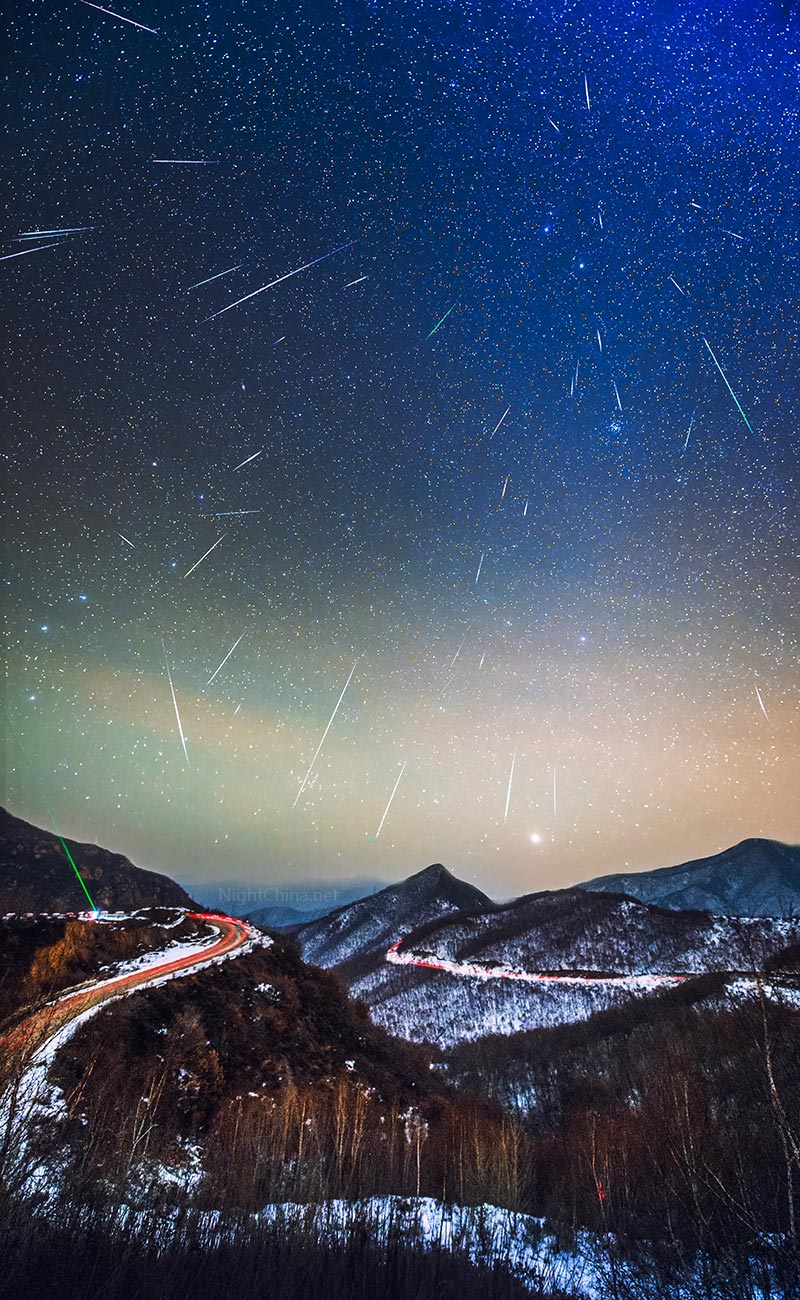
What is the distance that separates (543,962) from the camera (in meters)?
102

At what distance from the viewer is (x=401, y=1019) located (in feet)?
275

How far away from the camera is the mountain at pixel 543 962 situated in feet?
249

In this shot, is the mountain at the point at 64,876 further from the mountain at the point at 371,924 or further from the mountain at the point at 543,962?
the mountain at the point at 371,924

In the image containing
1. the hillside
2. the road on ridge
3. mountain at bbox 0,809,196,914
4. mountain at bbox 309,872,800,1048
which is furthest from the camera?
mountain at bbox 0,809,196,914

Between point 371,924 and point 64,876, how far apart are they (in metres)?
99.5

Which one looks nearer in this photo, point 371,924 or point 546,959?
point 546,959

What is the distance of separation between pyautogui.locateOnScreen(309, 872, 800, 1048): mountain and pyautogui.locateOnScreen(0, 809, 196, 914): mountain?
42122 millimetres

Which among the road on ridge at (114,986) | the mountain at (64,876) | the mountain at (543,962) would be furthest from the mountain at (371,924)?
the road on ridge at (114,986)

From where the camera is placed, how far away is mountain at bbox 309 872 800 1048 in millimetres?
76000

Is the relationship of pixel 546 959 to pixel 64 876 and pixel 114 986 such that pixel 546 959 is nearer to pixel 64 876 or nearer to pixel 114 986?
pixel 114 986

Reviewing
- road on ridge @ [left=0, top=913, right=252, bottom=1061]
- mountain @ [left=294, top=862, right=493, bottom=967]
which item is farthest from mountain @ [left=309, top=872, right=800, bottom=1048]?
road on ridge @ [left=0, top=913, right=252, bottom=1061]

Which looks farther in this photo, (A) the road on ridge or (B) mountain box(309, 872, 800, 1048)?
(B) mountain box(309, 872, 800, 1048)

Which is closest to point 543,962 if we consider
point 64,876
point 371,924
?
point 371,924

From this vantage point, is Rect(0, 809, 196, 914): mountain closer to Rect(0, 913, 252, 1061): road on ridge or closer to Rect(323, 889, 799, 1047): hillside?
Rect(323, 889, 799, 1047): hillside
